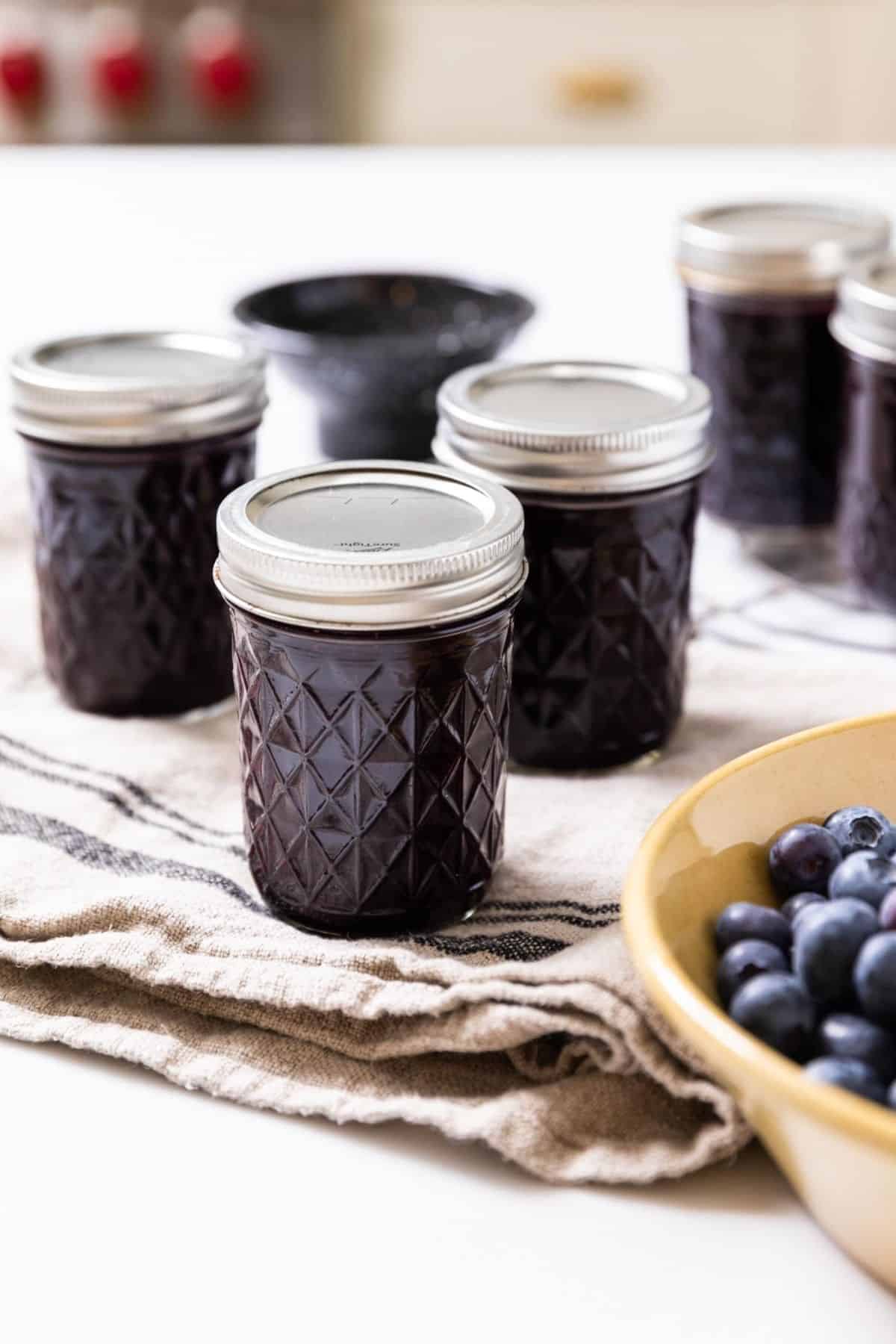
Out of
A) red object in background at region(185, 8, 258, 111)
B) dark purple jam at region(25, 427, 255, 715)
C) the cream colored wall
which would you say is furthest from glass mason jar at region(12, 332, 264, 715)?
the cream colored wall

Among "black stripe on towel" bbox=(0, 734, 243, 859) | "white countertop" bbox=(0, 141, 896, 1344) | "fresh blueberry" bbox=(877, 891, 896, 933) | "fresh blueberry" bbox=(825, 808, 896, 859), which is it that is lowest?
"white countertop" bbox=(0, 141, 896, 1344)

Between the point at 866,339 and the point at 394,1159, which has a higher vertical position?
the point at 866,339

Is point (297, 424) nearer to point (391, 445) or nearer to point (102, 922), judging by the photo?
point (391, 445)

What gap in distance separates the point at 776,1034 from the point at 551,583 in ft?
1.08

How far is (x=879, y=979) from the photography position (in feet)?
1.89

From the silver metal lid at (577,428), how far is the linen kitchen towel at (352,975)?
166 mm

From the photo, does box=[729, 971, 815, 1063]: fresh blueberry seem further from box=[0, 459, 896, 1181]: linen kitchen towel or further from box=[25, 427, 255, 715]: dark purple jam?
box=[25, 427, 255, 715]: dark purple jam

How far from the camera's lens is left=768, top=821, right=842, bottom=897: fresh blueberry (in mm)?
682

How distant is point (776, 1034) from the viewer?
59 cm

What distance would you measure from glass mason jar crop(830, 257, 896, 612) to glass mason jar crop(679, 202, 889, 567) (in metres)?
0.04

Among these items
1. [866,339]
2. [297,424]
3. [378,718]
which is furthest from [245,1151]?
[297,424]

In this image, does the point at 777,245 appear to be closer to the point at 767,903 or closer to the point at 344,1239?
the point at 767,903

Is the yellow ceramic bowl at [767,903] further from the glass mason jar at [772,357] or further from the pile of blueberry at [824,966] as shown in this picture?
the glass mason jar at [772,357]

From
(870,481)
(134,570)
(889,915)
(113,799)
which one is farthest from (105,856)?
(870,481)
